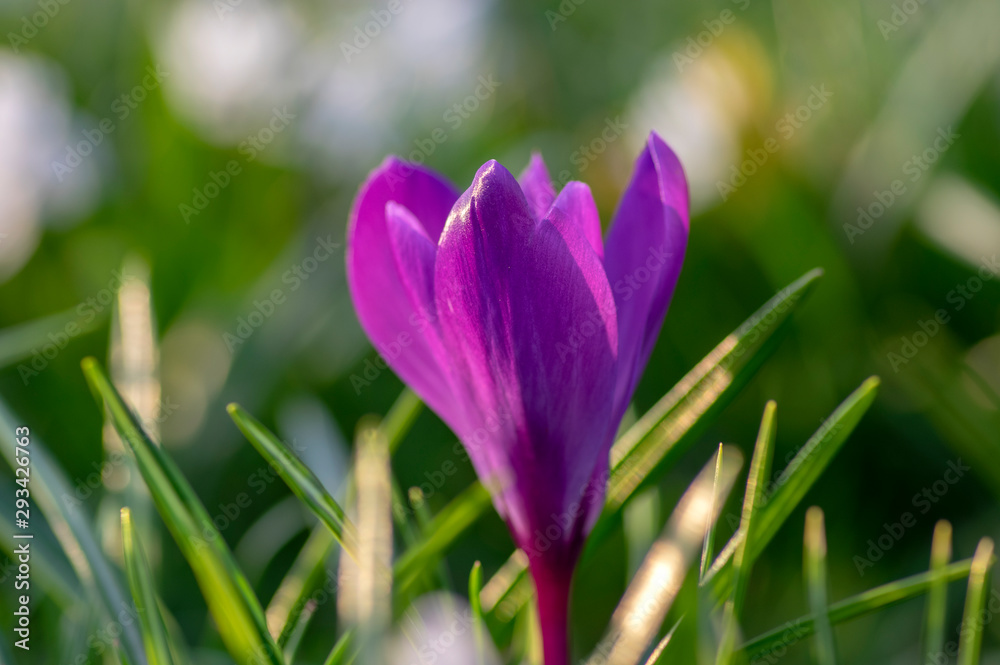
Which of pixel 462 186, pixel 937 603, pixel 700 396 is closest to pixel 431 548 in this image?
pixel 700 396

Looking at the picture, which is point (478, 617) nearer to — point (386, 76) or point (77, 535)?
point (77, 535)

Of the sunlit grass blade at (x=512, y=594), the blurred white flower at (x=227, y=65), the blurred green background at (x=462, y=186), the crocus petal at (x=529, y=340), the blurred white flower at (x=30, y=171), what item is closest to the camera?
the crocus petal at (x=529, y=340)

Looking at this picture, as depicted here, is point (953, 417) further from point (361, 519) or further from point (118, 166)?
point (118, 166)

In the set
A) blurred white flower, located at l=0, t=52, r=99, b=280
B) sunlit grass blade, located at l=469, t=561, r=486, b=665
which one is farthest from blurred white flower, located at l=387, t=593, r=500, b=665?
blurred white flower, located at l=0, t=52, r=99, b=280

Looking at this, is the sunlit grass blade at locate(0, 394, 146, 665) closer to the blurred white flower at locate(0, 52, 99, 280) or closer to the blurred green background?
the blurred green background

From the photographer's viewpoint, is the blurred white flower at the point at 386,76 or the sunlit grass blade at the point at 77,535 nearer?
the sunlit grass blade at the point at 77,535

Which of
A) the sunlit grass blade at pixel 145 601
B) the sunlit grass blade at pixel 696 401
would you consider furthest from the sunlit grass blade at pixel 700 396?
the sunlit grass blade at pixel 145 601

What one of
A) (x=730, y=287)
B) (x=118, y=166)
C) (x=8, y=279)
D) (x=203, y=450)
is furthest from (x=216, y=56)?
(x=730, y=287)

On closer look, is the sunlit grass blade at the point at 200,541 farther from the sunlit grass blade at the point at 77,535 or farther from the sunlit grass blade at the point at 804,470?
the sunlit grass blade at the point at 804,470
